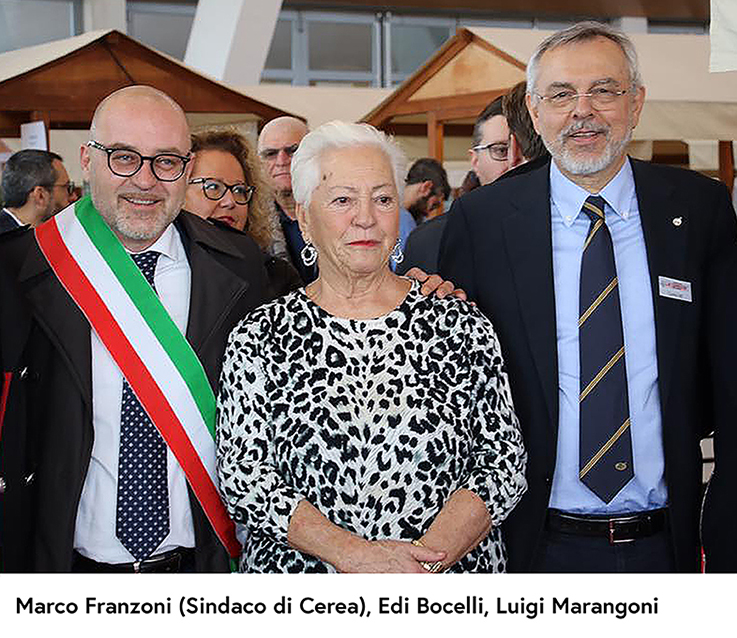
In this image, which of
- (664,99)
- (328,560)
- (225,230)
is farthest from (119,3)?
(328,560)

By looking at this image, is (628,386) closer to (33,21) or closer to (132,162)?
(132,162)

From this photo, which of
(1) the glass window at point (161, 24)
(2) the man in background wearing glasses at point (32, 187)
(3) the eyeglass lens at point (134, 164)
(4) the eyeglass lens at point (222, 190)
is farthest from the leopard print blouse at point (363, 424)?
(1) the glass window at point (161, 24)

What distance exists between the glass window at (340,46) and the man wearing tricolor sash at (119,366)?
11.9 meters

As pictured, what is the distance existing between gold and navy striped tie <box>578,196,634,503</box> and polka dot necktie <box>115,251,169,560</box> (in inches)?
33.6

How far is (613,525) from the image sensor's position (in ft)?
6.96

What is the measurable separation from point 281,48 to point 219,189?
36.0 ft

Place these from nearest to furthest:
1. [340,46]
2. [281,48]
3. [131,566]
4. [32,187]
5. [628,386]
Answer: [131,566] → [628,386] → [32,187] → [281,48] → [340,46]

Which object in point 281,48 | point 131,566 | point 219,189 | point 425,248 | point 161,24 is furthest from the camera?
point 281,48

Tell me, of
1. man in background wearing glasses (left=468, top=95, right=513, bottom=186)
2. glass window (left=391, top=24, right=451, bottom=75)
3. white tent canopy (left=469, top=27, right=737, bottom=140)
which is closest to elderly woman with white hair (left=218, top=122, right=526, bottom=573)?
man in background wearing glasses (left=468, top=95, right=513, bottom=186)

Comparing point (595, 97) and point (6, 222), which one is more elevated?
point (595, 97)

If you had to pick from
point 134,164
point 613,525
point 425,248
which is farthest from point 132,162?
point 613,525

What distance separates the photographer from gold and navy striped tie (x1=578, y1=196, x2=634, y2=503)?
2104 mm
